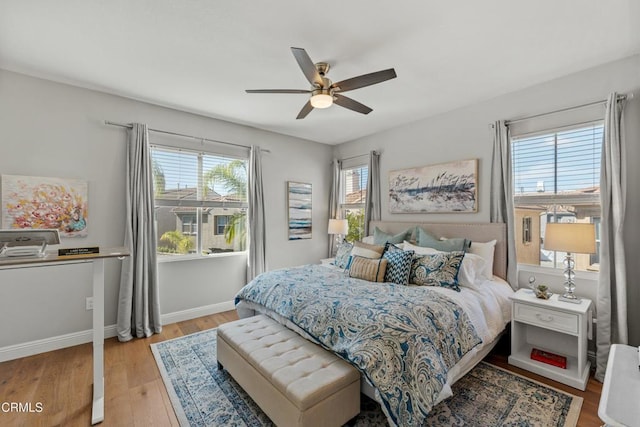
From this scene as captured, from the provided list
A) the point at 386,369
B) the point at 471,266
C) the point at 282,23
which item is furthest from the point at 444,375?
the point at 282,23

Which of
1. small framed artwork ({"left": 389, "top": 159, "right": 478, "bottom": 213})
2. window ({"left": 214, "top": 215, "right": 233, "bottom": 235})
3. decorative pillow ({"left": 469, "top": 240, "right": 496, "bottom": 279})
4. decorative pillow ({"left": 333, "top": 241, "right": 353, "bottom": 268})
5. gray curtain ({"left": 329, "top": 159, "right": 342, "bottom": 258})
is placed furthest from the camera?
gray curtain ({"left": 329, "top": 159, "right": 342, "bottom": 258})

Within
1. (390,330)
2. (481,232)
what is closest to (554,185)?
(481,232)

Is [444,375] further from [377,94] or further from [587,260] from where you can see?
[377,94]

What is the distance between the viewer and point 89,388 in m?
2.27

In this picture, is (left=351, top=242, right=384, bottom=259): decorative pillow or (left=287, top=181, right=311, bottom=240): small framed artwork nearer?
(left=351, top=242, right=384, bottom=259): decorative pillow

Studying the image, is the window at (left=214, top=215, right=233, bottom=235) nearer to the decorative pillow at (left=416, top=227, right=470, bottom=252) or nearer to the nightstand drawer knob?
the decorative pillow at (left=416, top=227, right=470, bottom=252)

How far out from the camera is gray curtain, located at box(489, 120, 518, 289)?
9.92 feet

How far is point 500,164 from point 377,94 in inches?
62.0

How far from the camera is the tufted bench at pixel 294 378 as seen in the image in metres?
1.57

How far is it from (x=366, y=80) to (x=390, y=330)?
71.3 inches

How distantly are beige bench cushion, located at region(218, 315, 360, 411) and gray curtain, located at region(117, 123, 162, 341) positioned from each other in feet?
4.85

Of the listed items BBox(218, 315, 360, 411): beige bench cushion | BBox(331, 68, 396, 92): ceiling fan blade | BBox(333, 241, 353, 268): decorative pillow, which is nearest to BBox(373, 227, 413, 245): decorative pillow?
BBox(333, 241, 353, 268): decorative pillow

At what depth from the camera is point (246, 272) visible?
169 inches

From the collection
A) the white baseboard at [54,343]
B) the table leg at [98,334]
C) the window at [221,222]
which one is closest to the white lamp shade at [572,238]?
the table leg at [98,334]
